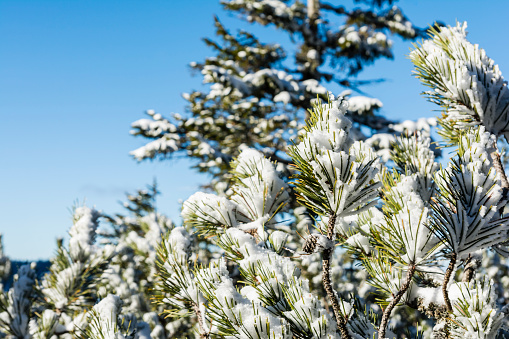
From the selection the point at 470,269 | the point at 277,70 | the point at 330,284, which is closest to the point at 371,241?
the point at 330,284

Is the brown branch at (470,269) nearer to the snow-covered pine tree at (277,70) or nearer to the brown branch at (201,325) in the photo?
the brown branch at (201,325)

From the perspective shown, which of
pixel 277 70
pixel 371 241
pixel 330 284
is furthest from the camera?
pixel 277 70

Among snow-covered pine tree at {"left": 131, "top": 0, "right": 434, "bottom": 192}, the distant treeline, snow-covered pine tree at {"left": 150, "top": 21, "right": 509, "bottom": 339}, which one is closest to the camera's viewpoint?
snow-covered pine tree at {"left": 150, "top": 21, "right": 509, "bottom": 339}

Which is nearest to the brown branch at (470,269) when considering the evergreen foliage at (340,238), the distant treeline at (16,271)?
the evergreen foliage at (340,238)

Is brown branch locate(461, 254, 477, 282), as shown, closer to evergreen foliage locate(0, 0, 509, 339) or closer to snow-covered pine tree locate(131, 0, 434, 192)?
evergreen foliage locate(0, 0, 509, 339)

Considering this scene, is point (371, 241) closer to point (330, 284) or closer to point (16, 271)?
point (330, 284)

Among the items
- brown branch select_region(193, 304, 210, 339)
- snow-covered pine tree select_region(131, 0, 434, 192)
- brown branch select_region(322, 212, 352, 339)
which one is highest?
snow-covered pine tree select_region(131, 0, 434, 192)

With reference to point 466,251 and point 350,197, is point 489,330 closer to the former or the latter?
point 466,251

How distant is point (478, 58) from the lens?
1484mm

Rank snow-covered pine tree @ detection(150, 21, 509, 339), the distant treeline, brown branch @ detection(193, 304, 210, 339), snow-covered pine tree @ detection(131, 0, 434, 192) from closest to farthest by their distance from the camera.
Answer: snow-covered pine tree @ detection(150, 21, 509, 339) → brown branch @ detection(193, 304, 210, 339) → the distant treeline → snow-covered pine tree @ detection(131, 0, 434, 192)

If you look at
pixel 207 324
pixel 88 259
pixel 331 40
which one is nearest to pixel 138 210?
pixel 331 40

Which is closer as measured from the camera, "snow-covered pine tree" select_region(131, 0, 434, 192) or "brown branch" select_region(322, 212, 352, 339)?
"brown branch" select_region(322, 212, 352, 339)

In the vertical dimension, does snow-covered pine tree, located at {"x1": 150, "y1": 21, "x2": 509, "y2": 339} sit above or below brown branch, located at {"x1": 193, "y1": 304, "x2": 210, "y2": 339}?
above

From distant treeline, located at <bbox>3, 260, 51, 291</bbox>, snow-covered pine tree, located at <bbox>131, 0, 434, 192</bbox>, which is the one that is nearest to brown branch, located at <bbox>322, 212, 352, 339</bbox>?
distant treeline, located at <bbox>3, 260, 51, 291</bbox>
